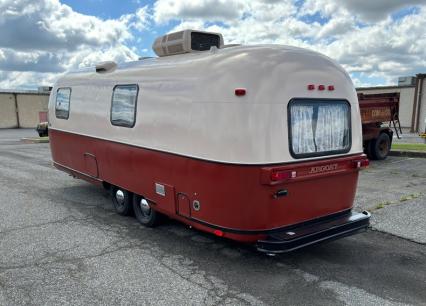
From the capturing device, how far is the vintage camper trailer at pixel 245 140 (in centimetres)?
420

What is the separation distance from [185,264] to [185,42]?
3068mm

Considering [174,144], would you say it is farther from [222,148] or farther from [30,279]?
[30,279]

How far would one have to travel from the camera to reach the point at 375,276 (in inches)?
171

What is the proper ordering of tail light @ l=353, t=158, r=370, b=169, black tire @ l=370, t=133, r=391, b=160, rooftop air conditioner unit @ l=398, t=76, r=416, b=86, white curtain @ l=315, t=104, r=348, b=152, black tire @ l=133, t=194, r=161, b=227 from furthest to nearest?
rooftop air conditioner unit @ l=398, t=76, r=416, b=86
black tire @ l=370, t=133, r=391, b=160
black tire @ l=133, t=194, r=161, b=227
tail light @ l=353, t=158, r=370, b=169
white curtain @ l=315, t=104, r=348, b=152

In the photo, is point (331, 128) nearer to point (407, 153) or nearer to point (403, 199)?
point (403, 199)

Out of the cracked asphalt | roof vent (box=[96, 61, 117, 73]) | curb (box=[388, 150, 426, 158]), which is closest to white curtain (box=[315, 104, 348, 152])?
the cracked asphalt

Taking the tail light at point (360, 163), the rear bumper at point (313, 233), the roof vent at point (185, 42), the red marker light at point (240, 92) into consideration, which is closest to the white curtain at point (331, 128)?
the tail light at point (360, 163)

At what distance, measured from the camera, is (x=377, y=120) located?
1232 cm

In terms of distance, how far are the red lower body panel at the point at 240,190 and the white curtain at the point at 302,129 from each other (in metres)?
0.20

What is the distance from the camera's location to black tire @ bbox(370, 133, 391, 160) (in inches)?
485

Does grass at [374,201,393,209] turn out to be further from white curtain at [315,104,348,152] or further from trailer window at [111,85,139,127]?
trailer window at [111,85,139,127]

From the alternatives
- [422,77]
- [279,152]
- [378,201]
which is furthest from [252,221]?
[422,77]

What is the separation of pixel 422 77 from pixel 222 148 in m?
24.1

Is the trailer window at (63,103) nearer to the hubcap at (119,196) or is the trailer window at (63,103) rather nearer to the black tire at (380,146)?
the hubcap at (119,196)
